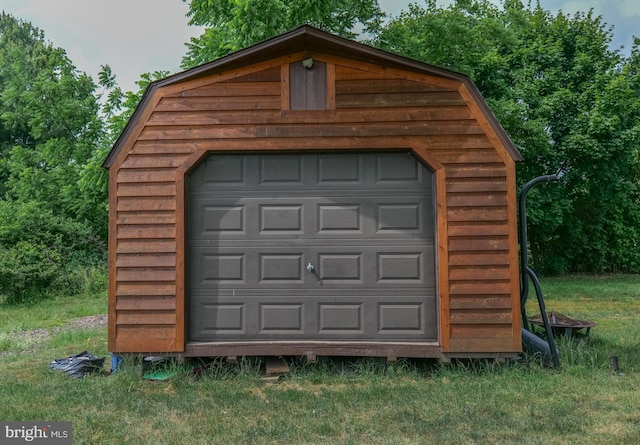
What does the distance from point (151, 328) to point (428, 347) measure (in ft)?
9.65

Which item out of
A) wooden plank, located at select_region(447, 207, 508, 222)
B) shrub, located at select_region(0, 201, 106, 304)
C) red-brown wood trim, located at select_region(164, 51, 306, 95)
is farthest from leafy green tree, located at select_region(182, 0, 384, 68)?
shrub, located at select_region(0, 201, 106, 304)

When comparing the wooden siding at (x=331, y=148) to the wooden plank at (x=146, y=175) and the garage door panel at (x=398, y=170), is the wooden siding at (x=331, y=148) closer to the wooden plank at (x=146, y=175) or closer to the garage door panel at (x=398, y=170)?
the wooden plank at (x=146, y=175)

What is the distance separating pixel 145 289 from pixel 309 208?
77.5 inches

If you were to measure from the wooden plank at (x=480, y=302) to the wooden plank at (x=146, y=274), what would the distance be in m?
2.99

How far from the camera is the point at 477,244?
4.74 meters

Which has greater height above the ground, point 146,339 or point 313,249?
point 313,249

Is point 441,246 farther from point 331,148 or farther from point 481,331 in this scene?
point 331,148

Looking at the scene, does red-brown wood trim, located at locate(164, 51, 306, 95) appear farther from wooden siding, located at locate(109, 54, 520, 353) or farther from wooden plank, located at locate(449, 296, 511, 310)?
wooden plank, located at locate(449, 296, 511, 310)

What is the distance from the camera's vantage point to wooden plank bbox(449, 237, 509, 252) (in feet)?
15.5

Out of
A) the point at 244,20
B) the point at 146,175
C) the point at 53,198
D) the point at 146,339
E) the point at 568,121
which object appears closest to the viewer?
the point at 146,339

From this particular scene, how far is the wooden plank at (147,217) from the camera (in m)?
4.86

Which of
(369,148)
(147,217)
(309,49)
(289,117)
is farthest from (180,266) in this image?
(309,49)

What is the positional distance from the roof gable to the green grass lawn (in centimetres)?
231

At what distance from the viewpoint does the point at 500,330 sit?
4699mm
